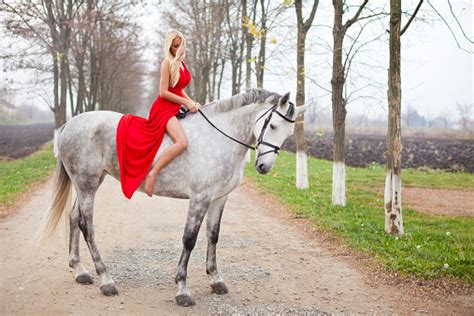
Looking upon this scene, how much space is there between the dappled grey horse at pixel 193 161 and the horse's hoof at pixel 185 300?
0.01 m

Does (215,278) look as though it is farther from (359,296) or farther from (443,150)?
(443,150)

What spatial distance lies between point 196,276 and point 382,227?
3.99 m

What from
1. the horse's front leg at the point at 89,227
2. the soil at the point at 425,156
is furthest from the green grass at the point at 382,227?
the soil at the point at 425,156

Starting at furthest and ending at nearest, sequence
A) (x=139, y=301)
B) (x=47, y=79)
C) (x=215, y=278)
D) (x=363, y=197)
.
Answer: (x=47, y=79), (x=363, y=197), (x=215, y=278), (x=139, y=301)

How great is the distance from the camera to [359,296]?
18.2 ft

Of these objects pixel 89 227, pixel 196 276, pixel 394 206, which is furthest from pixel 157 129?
pixel 394 206

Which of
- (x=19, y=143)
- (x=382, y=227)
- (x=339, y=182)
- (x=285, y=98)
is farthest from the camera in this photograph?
(x=19, y=143)

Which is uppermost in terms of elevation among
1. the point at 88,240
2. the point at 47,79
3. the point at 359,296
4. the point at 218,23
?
the point at 218,23

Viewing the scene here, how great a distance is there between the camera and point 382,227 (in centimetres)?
845

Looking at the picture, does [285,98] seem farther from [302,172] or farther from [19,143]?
[19,143]

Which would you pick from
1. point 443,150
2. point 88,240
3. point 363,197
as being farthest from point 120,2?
point 443,150

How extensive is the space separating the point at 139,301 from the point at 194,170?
165 centimetres

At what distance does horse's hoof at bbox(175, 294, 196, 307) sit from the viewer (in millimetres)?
5160

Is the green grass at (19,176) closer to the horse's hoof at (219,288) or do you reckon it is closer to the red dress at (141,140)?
the red dress at (141,140)
